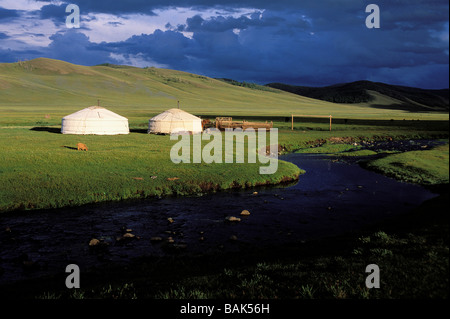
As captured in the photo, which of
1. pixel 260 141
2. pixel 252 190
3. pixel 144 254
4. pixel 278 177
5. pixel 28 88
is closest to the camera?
pixel 144 254

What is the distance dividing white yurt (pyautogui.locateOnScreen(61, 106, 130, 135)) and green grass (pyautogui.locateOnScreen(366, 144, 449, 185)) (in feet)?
100.0

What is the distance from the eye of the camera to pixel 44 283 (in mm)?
9008

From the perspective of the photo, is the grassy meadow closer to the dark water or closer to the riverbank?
the riverbank

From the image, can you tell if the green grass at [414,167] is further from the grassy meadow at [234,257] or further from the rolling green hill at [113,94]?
the rolling green hill at [113,94]

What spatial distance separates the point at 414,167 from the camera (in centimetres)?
2445

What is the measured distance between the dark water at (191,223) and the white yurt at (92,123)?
29.0m

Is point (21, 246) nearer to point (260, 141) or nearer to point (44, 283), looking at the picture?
point (44, 283)

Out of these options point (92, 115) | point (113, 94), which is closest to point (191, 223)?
point (92, 115)

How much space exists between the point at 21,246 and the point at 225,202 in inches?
357

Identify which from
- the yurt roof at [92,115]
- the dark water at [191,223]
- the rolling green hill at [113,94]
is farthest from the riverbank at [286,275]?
the rolling green hill at [113,94]

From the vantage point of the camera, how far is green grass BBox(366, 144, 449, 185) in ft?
70.7

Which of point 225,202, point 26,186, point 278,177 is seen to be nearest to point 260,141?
point 278,177
